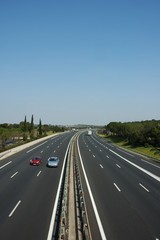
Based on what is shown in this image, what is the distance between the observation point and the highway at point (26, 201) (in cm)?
1695

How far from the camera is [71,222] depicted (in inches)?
724

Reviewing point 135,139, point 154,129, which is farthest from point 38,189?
point 135,139

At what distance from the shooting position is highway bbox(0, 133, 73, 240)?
55.6ft

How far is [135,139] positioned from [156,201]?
60011 millimetres

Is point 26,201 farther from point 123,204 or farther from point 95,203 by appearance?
point 123,204

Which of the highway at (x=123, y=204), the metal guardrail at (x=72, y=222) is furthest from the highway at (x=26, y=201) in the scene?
the highway at (x=123, y=204)

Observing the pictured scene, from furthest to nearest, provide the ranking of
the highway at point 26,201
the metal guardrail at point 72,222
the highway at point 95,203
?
1. the highway at point 95,203
2. the highway at point 26,201
3. the metal guardrail at point 72,222

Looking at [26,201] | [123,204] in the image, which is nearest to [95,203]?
[123,204]

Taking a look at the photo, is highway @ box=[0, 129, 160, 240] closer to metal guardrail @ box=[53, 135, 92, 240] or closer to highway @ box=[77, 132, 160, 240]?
highway @ box=[77, 132, 160, 240]

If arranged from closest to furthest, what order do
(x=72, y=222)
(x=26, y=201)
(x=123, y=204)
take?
(x=72, y=222) < (x=26, y=201) < (x=123, y=204)

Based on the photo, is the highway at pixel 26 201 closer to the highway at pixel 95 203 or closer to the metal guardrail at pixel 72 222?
the highway at pixel 95 203

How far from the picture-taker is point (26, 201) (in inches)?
909

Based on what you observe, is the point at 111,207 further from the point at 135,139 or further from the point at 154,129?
the point at 135,139

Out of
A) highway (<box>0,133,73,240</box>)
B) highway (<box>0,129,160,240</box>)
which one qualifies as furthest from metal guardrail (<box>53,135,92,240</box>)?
highway (<box>0,133,73,240</box>)
